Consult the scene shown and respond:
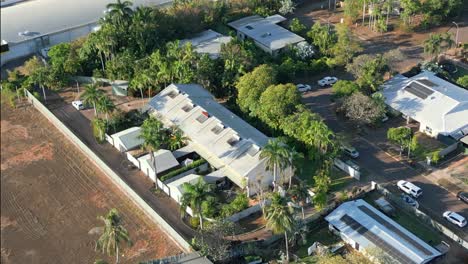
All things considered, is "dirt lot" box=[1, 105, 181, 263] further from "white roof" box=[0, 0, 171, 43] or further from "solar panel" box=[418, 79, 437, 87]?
"solar panel" box=[418, 79, 437, 87]

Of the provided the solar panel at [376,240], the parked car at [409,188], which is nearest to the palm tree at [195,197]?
the solar panel at [376,240]

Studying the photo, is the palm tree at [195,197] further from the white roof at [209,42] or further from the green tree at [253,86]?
the white roof at [209,42]

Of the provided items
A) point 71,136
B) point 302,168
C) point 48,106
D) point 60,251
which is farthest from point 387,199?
point 48,106

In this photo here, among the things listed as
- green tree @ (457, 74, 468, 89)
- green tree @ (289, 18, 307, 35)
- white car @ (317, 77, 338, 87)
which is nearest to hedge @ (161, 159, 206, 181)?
white car @ (317, 77, 338, 87)

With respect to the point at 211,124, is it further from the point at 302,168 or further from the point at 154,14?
the point at 154,14

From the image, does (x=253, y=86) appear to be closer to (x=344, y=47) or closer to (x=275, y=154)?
(x=275, y=154)
